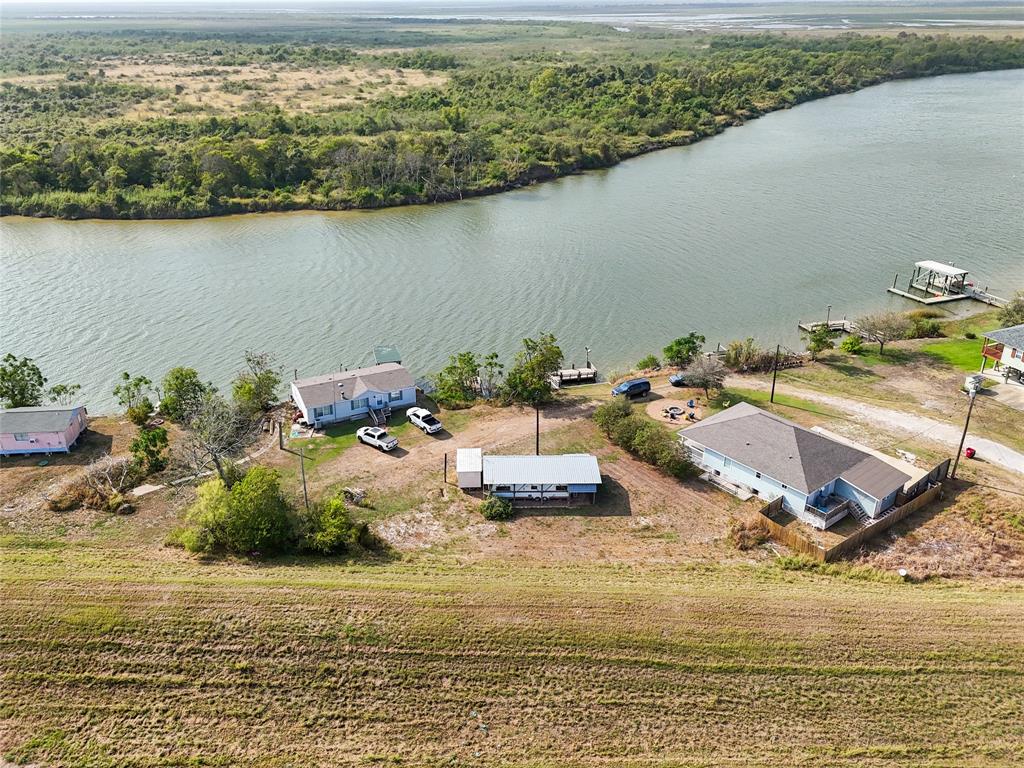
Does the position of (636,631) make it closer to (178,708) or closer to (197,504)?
(178,708)

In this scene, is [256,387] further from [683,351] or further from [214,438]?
[683,351]

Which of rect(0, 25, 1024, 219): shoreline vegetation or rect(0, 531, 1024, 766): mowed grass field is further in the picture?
rect(0, 25, 1024, 219): shoreline vegetation

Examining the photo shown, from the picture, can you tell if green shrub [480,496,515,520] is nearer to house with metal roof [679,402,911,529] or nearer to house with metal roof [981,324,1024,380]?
house with metal roof [679,402,911,529]

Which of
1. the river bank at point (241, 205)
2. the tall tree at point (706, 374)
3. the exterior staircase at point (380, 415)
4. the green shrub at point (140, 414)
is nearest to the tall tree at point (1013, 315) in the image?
the tall tree at point (706, 374)

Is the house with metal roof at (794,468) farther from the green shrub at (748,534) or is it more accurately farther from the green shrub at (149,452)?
the green shrub at (149,452)

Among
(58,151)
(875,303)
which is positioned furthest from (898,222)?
(58,151)

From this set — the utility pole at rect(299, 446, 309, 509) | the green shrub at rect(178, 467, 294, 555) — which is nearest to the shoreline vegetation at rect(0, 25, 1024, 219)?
the utility pole at rect(299, 446, 309, 509)

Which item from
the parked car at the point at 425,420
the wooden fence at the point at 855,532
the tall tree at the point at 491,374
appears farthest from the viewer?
the tall tree at the point at 491,374

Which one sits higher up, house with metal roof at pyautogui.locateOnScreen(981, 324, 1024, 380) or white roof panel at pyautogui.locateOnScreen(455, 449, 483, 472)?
house with metal roof at pyautogui.locateOnScreen(981, 324, 1024, 380)
